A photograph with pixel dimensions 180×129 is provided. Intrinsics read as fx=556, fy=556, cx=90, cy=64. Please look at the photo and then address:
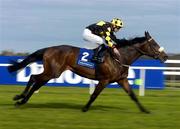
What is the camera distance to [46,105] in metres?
12.3

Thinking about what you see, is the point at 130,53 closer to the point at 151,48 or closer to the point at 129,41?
the point at 129,41

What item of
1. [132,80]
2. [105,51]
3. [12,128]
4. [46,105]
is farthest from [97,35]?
[132,80]

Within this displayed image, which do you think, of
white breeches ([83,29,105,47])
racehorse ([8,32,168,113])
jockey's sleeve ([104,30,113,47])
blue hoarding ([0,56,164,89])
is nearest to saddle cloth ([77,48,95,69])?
racehorse ([8,32,168,113])

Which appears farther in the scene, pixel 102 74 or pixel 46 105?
pixel 46 105

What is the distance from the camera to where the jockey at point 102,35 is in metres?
11.1

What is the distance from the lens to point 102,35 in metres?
11.3

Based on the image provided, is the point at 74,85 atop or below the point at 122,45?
below

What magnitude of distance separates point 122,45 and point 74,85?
872 cm

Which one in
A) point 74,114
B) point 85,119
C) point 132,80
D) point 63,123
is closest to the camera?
point 63,123

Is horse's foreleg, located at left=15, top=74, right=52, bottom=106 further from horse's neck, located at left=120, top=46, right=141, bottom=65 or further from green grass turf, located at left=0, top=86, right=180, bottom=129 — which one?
horse's neck, located at left=120, top=46, right=141, bottom=65

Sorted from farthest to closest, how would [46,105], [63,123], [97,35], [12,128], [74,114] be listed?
[46,105] < [97,35] < [74,114] < [63,123] < [12,128]

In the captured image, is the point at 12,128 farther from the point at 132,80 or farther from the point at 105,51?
the point at 132,80

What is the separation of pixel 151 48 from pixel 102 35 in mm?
1066

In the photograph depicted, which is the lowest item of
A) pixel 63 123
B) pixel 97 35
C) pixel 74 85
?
pixel 74 85
